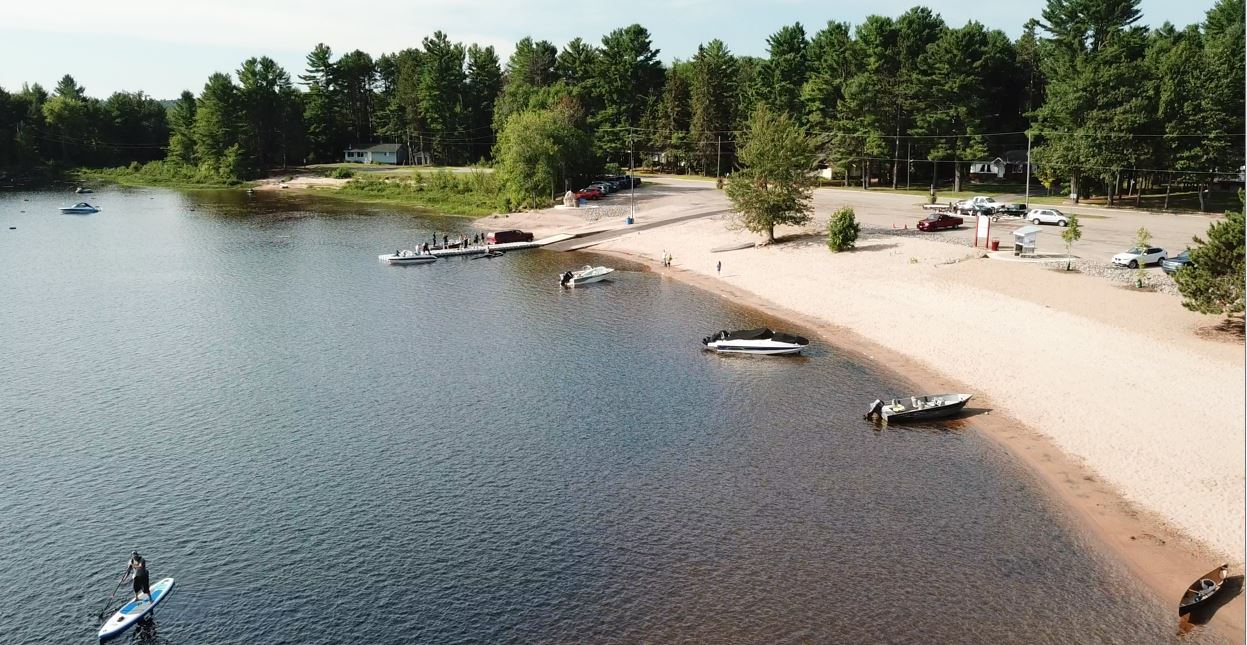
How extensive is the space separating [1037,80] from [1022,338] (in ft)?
362

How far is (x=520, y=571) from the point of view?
92.5 ft

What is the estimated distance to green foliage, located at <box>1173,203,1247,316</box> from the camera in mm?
45094

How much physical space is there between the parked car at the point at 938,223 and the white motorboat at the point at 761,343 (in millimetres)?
36288

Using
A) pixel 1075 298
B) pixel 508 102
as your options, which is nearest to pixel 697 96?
pixel 508 102

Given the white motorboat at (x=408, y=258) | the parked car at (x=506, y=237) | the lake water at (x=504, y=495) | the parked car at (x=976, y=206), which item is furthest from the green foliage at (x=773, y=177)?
the white motorboat at (x=408, y=258)

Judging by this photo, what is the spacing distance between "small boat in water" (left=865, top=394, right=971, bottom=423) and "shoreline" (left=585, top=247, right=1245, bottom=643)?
104cm

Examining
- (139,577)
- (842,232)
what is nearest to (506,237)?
(842,232)

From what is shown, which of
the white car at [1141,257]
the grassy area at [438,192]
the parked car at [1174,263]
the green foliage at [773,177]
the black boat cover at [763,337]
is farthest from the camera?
the grassy area at [438,192]

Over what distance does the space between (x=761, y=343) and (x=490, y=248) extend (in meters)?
46.8

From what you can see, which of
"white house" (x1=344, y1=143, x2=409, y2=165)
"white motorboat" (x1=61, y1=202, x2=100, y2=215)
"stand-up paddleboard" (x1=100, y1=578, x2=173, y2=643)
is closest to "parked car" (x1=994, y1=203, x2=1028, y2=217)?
"stand-up paddleboard" (x1=100, y1=578, x2=173, y2=643)

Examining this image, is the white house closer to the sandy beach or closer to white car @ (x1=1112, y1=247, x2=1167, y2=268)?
the sandy beach

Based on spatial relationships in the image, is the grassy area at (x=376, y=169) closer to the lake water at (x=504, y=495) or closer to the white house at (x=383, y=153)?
the white house at (x=383, y=153)

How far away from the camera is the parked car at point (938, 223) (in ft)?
271

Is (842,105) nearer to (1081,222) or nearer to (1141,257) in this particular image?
(1081,222)
